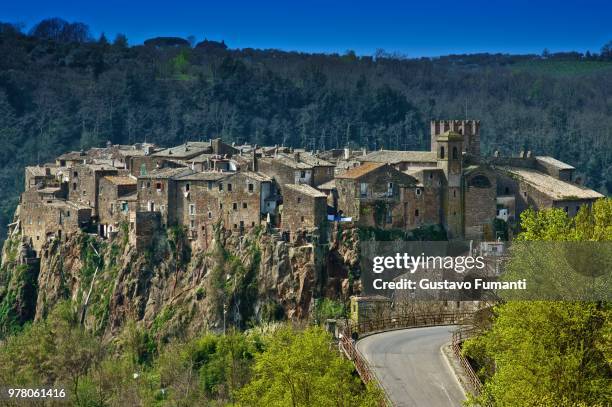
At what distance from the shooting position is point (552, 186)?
71438 mm

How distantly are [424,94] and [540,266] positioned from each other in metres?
110

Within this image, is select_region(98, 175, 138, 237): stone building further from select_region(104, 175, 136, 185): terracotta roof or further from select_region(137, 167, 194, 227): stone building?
select_region(137, 167, 194, 227): stone building

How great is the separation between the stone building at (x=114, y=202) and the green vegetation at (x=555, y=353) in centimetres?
3959

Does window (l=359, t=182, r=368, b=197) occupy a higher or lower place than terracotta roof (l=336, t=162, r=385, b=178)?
lower

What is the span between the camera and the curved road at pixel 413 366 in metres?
40.5

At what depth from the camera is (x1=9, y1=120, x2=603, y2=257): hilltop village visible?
66.9 m

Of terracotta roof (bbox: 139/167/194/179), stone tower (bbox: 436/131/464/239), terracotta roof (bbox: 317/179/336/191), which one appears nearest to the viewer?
stone tower (bbox: 436/131/464/239)

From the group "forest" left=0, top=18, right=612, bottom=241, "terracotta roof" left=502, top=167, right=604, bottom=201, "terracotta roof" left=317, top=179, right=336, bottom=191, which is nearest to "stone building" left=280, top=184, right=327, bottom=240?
"terracotta roof" left=317, top=179, right=336, bottom=191

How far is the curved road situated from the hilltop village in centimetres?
1746

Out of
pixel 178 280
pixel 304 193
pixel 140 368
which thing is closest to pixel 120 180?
pixel 178 280

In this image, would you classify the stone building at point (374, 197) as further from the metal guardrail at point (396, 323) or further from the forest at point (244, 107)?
the forest at point (244, 107)

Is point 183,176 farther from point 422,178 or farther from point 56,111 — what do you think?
point 56,111

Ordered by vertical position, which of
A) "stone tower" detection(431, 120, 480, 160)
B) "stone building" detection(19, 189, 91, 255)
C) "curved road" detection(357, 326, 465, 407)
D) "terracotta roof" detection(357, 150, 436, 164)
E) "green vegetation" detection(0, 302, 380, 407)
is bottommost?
"green vegetation" detection(0, 302, 380, 407)

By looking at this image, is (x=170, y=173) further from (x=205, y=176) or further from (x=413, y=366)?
(x=413, y=366)
